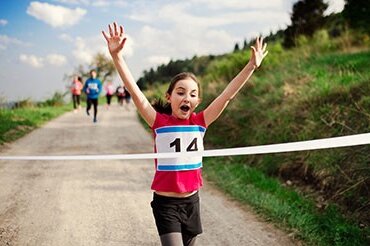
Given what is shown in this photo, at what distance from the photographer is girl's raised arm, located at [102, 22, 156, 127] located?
303 cm

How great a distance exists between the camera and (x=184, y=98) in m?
3.11

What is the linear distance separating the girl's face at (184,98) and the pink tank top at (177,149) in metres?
0.08

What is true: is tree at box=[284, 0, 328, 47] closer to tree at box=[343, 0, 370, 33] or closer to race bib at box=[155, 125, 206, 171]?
tree at box=[343, 0, 370, 33]

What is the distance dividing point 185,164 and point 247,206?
3091 millimetres

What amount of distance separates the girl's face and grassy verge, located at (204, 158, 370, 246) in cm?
233

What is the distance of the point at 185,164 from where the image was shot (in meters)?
3.09

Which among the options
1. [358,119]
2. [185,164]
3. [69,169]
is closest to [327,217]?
[358,119]

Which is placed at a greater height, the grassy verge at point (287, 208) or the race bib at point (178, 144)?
the race bib at point (178, 144)

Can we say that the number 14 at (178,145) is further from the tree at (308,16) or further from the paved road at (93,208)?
the tree at (308,16)

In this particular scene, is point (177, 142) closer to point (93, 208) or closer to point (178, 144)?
point (178, 144)

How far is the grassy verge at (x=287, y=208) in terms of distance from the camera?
4.75 metres

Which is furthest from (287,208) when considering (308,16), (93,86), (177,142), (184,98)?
(308,16)

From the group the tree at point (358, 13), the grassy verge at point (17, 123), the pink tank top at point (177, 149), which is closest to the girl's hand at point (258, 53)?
the pink tank top at point (177, 149)

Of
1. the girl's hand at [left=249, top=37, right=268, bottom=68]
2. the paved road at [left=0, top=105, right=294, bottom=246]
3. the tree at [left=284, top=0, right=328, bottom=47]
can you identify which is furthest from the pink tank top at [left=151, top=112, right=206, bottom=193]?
the tree at [left=284, top=0, right=328, bottom=47]
